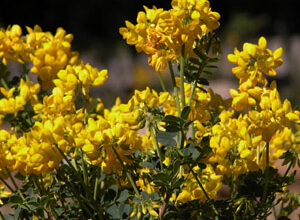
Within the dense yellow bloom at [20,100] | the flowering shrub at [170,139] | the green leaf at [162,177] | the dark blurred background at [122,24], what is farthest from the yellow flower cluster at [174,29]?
the dark blurred background at [122,24]

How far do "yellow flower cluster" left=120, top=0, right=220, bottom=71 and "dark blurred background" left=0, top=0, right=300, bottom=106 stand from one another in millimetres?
7373

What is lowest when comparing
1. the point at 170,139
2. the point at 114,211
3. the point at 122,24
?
the point at 114,211

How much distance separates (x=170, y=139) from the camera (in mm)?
1174

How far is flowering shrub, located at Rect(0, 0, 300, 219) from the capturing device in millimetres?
1145

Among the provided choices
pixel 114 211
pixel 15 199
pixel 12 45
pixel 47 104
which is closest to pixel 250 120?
pixel 114 211

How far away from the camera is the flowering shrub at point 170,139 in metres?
1.14

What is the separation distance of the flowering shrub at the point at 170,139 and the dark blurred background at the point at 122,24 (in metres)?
7.29

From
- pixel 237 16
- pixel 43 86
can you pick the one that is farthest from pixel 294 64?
pixel 43 86

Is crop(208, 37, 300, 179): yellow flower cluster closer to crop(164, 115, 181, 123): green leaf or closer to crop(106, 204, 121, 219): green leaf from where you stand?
crop(164, 115, 181, 123): green leaf

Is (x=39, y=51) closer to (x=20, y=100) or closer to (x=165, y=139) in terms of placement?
(x=20, y=100)

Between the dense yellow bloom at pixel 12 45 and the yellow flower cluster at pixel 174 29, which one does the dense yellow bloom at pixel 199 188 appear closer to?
the yellow flower cluster at pixel 174 29

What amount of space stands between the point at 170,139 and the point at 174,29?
24 centimetres

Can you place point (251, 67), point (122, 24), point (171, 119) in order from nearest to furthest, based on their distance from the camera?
point (171, 119) → point (251, 67) → point (122, 24)

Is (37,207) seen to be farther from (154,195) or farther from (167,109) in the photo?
(167,109)
